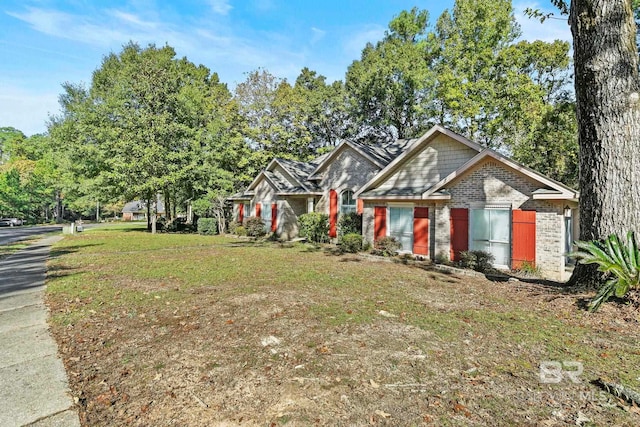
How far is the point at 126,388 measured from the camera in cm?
365

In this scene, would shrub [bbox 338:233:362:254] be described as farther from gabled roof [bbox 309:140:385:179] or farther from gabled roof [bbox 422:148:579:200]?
gabled roof [bbox 422:148:579:200]

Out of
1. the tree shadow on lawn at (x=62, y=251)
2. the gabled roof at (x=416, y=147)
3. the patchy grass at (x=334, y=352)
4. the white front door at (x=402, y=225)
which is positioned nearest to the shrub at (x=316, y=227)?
the gabled roof at (x=416, y=147)

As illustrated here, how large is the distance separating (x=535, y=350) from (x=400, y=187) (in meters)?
11.7

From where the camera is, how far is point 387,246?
1485 centimetres

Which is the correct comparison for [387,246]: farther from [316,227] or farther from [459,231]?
[316,227]

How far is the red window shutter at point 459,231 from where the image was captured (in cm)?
1275

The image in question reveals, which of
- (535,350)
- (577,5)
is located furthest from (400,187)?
(535,350)

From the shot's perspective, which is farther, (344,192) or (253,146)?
(253,146)

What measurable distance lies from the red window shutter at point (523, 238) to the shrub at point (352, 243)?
22.5 ft

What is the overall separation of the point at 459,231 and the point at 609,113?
6.76 meters

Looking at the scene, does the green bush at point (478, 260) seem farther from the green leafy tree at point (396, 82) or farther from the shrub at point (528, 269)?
the green leafy tree at point (396, 82)

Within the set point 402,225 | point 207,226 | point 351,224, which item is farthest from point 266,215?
point 402,225

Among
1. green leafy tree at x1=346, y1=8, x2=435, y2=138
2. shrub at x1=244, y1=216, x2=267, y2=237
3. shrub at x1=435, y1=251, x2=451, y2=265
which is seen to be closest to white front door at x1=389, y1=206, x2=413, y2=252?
shrub at x1=435, y1=251, x2=451, y2=265

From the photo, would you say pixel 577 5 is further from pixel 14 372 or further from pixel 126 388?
pixel 14 372
